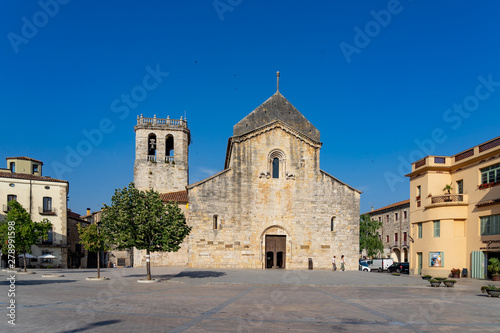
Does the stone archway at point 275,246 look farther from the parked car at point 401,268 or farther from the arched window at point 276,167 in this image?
the parked car at point 401,268

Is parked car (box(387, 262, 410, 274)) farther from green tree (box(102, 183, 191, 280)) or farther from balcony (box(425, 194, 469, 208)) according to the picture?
green tree (box(102, 183, 191, 280))

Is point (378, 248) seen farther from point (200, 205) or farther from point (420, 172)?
point (200, 205)

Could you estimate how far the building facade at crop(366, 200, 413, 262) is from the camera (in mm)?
63062

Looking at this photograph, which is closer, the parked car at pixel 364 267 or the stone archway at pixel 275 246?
the stone archway at pixel 275 246

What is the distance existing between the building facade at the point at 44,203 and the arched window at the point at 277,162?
2585cm

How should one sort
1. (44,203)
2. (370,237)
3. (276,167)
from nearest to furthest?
(276,167) → (44,203) → (370,237)

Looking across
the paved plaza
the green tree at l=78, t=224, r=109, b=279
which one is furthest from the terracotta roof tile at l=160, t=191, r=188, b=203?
the paved plaza

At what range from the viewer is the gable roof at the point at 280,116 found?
44750 millimetres

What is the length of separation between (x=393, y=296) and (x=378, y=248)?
49967 mm

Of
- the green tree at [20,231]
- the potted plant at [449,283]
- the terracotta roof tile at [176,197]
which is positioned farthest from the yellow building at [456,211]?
the green tree at [20,231]

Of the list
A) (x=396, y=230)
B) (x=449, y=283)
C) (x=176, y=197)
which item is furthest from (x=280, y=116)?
(x=396, y=230)

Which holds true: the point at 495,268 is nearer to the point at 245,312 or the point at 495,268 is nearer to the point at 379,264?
the point at 245,312

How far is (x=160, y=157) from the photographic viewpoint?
54812 mm

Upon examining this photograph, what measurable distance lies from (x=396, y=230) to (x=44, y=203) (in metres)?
49.3
